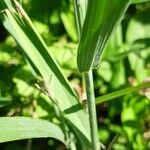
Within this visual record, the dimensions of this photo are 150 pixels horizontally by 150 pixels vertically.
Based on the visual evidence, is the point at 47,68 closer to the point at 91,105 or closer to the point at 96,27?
the point at 91,105

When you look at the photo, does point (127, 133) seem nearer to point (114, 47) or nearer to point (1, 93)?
point (114, 47)

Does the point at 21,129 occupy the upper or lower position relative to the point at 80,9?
lower

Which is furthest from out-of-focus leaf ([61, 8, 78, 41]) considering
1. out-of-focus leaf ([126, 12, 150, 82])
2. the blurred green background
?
out-of-focus leaf ([126, 12, 150, 82])

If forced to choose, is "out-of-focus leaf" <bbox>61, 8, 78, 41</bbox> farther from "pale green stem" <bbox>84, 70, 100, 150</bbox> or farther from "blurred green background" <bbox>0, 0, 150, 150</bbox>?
"pale green stem" <bbox>84, 70, 100, 150</bbox>

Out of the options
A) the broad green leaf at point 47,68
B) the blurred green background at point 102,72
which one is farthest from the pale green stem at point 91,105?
the blurred green background at point 102,72

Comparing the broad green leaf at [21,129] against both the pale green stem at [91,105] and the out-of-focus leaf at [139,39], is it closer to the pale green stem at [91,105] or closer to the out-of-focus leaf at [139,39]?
the pale green stem at [91,105]

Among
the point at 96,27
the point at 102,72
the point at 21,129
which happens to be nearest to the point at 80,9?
the point at 96,27

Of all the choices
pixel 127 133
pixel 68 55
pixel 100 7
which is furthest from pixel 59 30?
pixel 100 7
